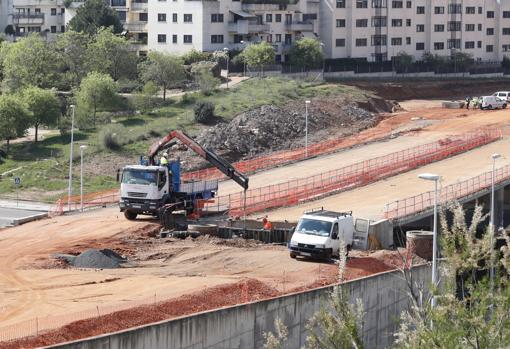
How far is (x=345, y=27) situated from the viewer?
126 meters

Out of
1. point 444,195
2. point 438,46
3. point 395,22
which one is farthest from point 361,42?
point 444,195

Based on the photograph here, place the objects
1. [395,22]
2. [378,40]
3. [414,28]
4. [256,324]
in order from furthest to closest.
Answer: [414,28] → [395,22] → [378,40] → [256,324]

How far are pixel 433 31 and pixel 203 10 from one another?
31.8 meters

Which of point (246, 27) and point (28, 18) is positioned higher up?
point (28, 18)

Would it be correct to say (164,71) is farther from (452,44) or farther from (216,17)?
(452,44)

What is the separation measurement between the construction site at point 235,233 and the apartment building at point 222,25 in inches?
944

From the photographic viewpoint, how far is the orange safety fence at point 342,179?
59344 mm

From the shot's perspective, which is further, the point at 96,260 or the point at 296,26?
the point at 296,26

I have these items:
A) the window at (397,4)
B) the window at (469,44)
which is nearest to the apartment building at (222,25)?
the window at (397,4)

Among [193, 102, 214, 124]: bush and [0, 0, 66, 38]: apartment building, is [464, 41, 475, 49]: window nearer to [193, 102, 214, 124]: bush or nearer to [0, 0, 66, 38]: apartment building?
[0, 0, 66, 38]: apartment building

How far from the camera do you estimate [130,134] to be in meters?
83.1

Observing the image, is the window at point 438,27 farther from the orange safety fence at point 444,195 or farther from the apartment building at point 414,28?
the orange safety fence at point 444,195

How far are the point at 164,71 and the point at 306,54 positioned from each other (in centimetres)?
2063

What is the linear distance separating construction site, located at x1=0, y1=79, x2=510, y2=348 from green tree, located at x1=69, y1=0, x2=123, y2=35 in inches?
1307
